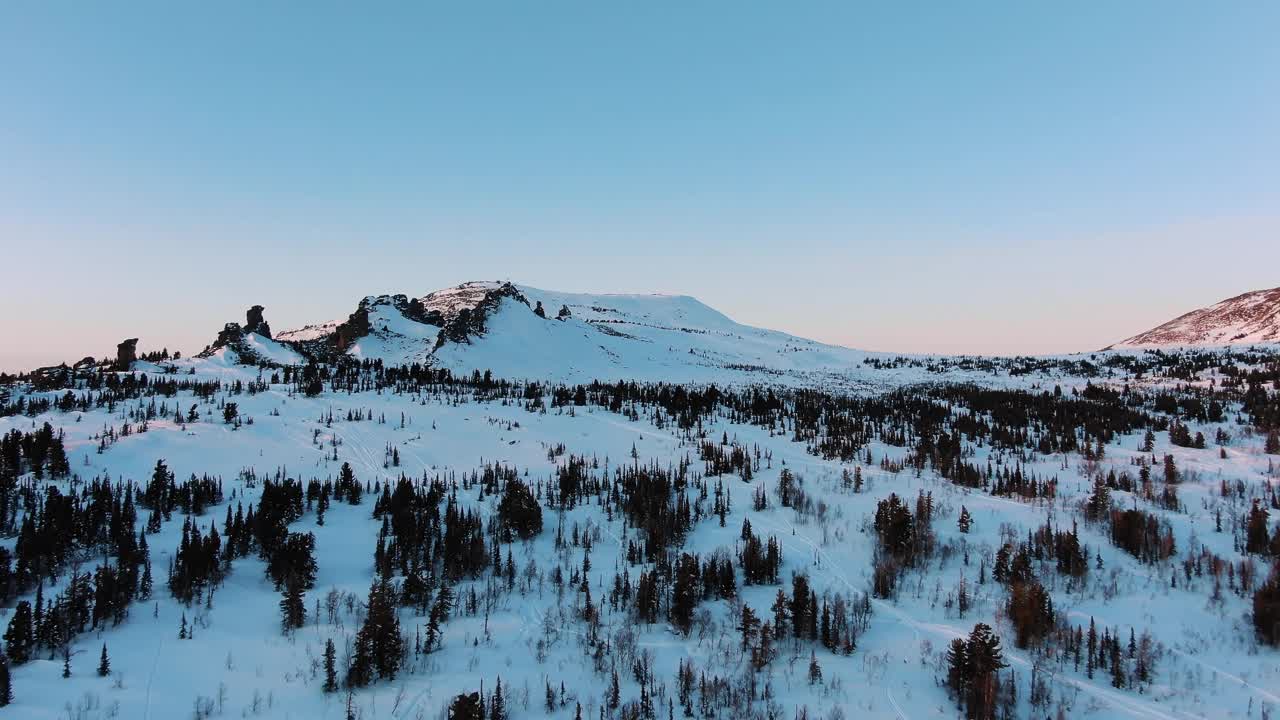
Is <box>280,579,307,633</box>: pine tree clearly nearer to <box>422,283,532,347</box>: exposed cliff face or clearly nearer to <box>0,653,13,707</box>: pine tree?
<box>0,653,13,707</box>: pine tree

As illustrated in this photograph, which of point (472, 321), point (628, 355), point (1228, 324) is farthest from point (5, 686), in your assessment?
point (1228, 324)

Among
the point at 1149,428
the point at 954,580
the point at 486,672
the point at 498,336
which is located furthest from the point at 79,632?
the point at 498,336

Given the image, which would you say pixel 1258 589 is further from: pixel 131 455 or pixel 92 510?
pixel 131 455

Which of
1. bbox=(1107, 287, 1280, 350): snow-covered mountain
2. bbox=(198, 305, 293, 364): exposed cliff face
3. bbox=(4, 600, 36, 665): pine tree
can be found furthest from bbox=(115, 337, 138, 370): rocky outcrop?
bbox=(1107, 287, 1280, 350): snow-covered mountain

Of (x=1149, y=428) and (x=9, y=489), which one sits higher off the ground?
(x=1149, y=428)

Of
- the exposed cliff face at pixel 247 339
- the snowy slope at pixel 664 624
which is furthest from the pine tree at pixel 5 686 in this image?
the exposed cliff face at pixel 247 339

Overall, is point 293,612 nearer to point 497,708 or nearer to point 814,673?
point 497,708

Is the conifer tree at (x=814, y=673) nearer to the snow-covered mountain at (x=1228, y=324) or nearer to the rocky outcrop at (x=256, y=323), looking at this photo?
the rocky outcrop at (x=256, y=323)
